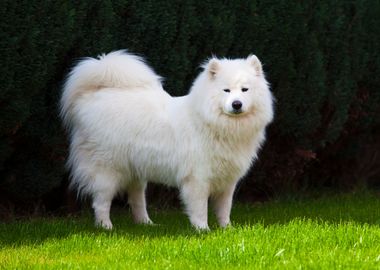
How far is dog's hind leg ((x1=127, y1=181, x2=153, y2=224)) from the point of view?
7.51m

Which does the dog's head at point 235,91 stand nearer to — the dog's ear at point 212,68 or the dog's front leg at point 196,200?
the dog's ear at point 212,68

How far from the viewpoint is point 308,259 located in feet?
17.4

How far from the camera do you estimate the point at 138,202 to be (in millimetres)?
7559

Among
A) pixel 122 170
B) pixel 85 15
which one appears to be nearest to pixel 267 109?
pixel 122 170

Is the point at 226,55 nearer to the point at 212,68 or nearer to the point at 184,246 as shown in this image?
the point at 212,68

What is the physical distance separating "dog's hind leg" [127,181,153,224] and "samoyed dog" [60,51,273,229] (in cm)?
1

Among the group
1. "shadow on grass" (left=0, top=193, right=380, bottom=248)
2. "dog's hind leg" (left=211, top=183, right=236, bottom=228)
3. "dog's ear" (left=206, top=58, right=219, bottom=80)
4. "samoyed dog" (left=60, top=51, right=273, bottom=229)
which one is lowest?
"shadow on grass" (left=0, top=193, right=380, bottom=248)

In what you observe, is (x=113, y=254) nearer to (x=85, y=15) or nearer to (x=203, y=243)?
(x=203, y=243)

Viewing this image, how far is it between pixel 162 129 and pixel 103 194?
30.7 inches

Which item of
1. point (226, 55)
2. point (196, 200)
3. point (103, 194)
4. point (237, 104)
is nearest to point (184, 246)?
point (196, 200)

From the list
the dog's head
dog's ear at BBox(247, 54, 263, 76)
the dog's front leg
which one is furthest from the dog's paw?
dog's ear at BBox(247, 54, 263, 76)

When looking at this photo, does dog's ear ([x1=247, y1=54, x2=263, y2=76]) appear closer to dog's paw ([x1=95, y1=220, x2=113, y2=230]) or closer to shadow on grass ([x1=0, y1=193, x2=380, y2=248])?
shadow on grass ([x1=0, y1=193, x2=380, y2=248])

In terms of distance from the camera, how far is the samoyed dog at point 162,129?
6.77m

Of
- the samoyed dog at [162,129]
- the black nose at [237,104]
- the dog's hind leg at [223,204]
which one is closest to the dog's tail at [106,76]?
the samoyed dog at [162,129]
